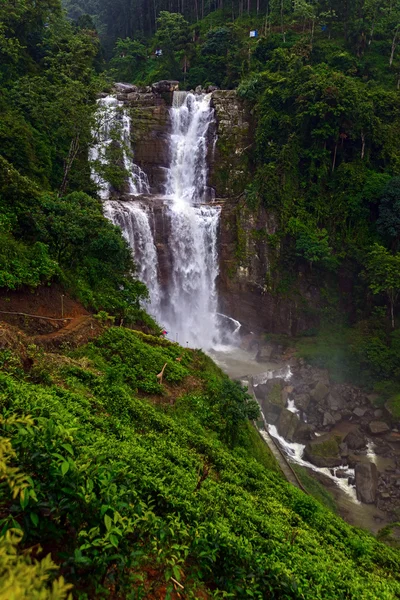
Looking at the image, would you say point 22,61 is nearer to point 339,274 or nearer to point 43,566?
point 339,274

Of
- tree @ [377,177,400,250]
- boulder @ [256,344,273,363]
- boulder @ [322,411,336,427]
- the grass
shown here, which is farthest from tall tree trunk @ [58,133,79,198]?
tree @ [377,177,400,250]

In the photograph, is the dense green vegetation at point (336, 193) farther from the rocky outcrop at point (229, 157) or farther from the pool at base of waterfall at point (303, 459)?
the pool at base of waterfall at point (303, 459)

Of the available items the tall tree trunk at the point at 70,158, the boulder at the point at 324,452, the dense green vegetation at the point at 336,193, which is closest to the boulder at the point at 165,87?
the dense green vegetation at the point at 336,193

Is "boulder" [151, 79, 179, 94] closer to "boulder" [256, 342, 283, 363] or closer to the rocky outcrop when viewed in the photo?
the rocky outcrop

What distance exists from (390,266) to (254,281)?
8.11 m

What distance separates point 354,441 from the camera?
15867mm

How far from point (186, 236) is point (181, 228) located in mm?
620

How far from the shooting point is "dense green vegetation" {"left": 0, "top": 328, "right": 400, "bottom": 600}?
2549 millimetres

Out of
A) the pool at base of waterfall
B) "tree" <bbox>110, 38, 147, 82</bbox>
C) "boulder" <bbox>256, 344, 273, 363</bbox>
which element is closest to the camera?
the pool at base of waterfall

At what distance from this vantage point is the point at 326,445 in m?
15.5

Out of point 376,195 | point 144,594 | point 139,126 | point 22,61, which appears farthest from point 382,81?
point 144,594

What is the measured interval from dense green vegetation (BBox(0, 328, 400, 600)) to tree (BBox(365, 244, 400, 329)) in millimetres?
13427

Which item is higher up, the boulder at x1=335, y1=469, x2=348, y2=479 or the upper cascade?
the upper cascade

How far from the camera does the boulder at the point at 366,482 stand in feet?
43.9
